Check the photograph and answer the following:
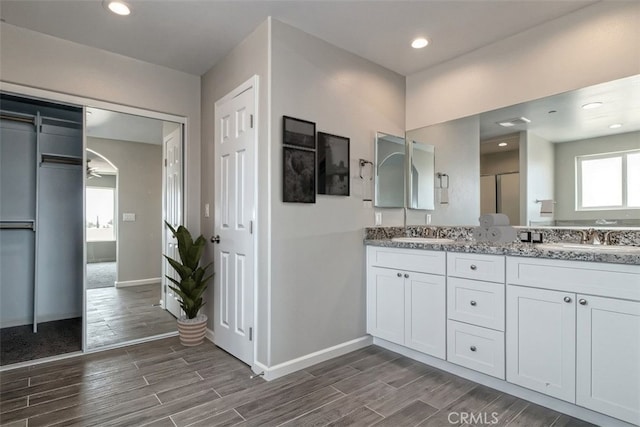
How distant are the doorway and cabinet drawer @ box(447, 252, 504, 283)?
102 inches

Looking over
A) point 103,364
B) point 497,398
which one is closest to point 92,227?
point 103,364

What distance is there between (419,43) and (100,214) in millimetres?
3134

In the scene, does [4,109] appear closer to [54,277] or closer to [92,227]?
[92,227]

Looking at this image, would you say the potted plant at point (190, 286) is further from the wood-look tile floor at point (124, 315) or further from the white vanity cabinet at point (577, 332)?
the white vanity cabinet at point (577, 332)

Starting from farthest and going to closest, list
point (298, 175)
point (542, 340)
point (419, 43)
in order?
point (419, 43)
point (298, 175)
point (542, 340)

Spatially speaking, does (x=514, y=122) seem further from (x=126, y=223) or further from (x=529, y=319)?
(x=126, y=223)

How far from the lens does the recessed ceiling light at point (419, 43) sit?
2672mm

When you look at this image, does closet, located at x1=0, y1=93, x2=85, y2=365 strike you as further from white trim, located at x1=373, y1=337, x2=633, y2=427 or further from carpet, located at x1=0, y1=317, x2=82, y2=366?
white trim, located at x1=373, y1=337, x2=633, y2=427

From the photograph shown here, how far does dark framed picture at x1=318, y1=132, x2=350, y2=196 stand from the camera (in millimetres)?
2662

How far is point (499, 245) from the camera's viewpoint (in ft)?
7.33

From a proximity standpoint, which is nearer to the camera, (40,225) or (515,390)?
(515,390)

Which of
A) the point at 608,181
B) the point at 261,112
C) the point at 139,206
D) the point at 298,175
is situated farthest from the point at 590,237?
the point at 139,206

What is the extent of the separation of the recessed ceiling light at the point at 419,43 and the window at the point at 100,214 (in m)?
2.98

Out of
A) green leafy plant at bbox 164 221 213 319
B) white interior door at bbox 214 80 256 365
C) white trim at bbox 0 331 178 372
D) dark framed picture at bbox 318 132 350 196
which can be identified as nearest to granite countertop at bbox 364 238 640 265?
dark framed picture at bbox 318 132 350 196
